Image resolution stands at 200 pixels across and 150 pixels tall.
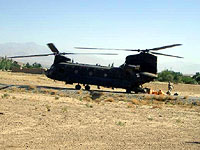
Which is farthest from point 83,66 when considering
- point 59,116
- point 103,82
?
point 59,116

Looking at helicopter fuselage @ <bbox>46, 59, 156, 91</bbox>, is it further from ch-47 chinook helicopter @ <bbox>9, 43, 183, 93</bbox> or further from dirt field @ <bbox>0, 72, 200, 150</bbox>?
dirt field @ <bbox>0, 72, 200, 150</bbox>

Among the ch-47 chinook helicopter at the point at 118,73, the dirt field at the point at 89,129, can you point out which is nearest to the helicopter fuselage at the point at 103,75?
the ch-47 chinook helicopter at the point at 118,73

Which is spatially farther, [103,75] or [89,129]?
[103,75]

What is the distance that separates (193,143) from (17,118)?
25.9ft

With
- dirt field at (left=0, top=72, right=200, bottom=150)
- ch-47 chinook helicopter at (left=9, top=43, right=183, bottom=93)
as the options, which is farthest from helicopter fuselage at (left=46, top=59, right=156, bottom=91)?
dirt field at (left=0, top=72, right=200, bottom=150)

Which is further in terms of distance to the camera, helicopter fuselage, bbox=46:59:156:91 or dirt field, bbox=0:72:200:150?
helicopter fuselage, bbox=46:59:156:91

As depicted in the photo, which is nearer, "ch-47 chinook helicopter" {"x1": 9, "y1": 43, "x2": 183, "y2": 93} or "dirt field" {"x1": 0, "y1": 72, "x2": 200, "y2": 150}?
"dirt field" {"x1": 0, "y1": 72, "x2": 200, "y2": 150}

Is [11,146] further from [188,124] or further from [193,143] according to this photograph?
[188,124]

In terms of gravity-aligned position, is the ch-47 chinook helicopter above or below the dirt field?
above

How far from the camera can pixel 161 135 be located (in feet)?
42.1

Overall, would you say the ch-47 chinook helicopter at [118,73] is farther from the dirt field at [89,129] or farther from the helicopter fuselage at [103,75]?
the dirt field at [89,129]

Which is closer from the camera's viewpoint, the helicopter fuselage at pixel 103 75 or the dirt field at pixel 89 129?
the dirt field at pixel 89 129

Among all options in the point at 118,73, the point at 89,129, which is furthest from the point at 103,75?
the point at 89,129

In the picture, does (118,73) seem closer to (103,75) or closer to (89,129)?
(103,75)
